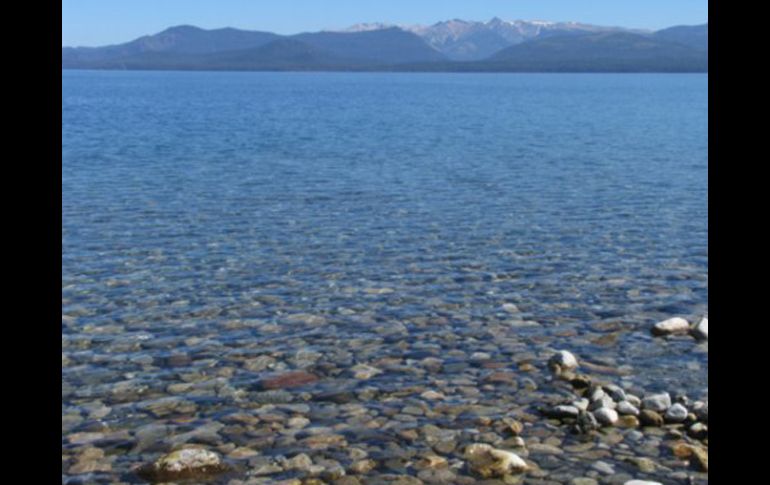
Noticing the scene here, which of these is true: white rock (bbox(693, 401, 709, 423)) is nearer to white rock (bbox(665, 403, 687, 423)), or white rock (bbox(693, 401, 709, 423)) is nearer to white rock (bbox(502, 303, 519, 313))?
white rock (bbox(665, 403, 687, 423))

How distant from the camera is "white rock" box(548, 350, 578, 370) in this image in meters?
12.2

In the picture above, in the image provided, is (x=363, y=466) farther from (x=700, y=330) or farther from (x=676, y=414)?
(x=700, y=330)

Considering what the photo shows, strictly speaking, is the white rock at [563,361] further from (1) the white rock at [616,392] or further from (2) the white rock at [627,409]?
(2) the white rock at [627,409]

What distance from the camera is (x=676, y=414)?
10.1 m

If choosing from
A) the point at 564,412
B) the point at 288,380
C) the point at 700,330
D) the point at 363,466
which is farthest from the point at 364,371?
the point at 700,330

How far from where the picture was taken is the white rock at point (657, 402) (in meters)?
10.4

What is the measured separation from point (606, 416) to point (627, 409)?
15.3 inches

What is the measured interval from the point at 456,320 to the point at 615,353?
2.86m

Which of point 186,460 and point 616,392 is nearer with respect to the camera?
point 186,460

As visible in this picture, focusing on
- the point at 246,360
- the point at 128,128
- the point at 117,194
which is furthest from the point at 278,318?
the point at 128,128

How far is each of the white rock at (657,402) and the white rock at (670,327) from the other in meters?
3.54

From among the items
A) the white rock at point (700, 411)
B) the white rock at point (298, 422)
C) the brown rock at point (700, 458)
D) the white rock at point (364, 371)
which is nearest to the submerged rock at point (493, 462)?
the brown rock at point (700, 458)

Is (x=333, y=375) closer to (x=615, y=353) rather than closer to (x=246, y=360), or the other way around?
(x=246, y=360)
